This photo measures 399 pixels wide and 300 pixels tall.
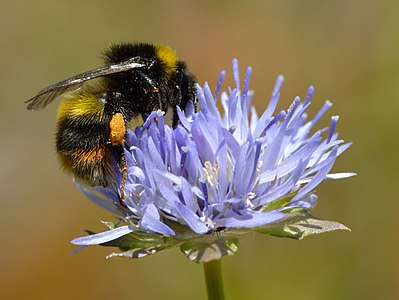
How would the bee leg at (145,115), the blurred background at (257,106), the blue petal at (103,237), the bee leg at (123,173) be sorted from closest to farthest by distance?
the blue petal at (103,237), the bee leg at (123,173), the bee leg at (145,115), the blurred background at (257,106)

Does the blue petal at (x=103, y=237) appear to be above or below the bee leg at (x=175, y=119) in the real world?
below

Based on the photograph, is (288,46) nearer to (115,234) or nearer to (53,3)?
(53,3)

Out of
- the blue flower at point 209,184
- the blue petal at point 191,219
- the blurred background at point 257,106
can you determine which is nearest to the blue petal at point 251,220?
the blue flower at point 209,184

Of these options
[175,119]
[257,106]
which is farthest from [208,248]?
[257,106]

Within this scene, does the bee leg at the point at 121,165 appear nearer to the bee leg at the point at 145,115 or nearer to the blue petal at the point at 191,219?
the bee leg at the point at 145,115

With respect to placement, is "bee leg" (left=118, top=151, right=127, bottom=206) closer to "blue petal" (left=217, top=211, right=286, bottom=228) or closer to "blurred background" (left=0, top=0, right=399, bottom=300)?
"blue petal" (left=217, top=211, right=286, bottom=228)

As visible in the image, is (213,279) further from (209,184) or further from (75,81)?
(75,81)

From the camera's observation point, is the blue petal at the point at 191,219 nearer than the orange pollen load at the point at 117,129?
Yes
